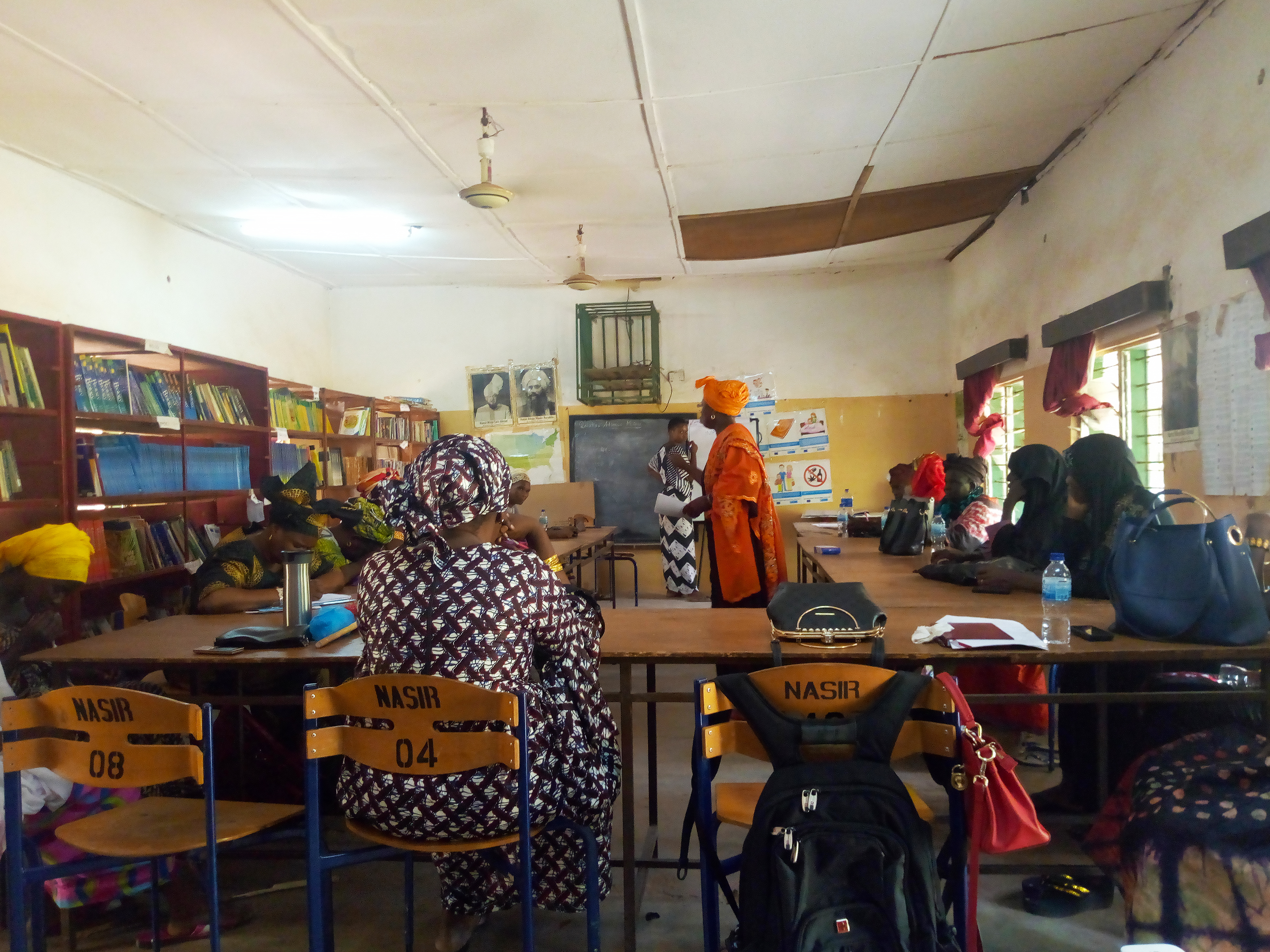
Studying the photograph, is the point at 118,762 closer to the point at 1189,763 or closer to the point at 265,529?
the point at 265,529

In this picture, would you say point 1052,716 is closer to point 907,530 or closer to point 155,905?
point 907,530

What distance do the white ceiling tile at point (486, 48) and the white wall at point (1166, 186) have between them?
2.17 meters

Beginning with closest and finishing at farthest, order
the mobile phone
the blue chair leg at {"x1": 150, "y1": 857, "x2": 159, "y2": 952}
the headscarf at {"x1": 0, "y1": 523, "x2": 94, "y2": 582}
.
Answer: the blue chair leg at {"x1": 150, "y1": 857, "x2": 159, "y2": 952} < the mobile phone < the headscarf at {"x1": 0, "y1": 523, "x2": 94, "y2": 582}

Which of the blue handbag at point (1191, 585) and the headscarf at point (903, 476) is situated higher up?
the headscarf at point (903, 476)

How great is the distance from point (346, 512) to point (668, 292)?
4268mm

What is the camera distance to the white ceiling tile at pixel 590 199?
4.29 metres

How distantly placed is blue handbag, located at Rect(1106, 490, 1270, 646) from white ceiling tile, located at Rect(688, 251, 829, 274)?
4500 mm

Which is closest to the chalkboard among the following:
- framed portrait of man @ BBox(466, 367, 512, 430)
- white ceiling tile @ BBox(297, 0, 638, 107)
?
framed portrait of man @ BBox(466, 367, 512, 430)

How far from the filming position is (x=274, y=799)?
273 cm

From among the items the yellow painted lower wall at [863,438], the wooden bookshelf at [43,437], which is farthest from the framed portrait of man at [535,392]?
the wooden bookshelf at [43,437]

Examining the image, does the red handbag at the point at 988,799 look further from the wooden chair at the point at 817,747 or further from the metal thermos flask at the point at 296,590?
the metal thermos flask at the point at 296,590

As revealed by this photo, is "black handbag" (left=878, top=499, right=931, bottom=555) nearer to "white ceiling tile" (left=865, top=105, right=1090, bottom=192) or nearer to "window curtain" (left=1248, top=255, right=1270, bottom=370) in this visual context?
"window curtain" (left=1248, top=255, right=1270, bottom=370)

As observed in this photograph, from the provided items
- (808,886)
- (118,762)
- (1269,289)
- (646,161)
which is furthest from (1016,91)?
(118,762)

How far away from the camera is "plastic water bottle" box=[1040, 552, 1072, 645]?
2.01 meters
